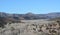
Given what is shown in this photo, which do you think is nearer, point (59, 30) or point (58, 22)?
point (59, 30)

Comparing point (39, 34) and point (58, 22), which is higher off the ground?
point (58, 22)

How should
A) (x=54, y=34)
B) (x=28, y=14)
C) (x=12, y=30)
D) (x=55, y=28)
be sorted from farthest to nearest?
(x=28, y=14)
(x=12, y=30)
(x=55, y=28)
(x=54, y=34)

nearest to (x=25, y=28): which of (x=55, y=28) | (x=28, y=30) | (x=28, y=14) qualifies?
(x=28, y=30)

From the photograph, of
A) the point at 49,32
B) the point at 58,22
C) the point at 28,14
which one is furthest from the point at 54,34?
the point at 28,14

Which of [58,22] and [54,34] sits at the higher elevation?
[58,22]

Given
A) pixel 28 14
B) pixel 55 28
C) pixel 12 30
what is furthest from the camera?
pixel 28 14

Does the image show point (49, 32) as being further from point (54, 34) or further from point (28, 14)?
point (28, 14)

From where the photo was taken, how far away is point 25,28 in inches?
505

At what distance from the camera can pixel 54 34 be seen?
11297 mm

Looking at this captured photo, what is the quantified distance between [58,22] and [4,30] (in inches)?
186

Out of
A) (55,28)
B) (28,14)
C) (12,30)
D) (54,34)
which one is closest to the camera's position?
(54,34)

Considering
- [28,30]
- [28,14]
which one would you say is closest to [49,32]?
[28,30]

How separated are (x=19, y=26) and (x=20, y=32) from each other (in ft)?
3.89

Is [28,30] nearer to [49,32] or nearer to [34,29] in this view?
[34,29]
